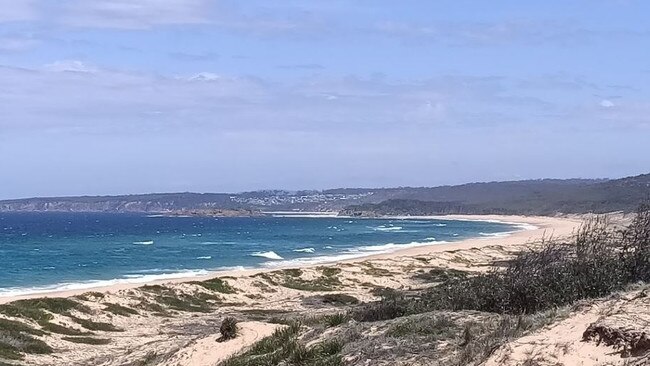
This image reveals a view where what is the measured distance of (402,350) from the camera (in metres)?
11.4

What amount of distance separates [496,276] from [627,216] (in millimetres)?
125156

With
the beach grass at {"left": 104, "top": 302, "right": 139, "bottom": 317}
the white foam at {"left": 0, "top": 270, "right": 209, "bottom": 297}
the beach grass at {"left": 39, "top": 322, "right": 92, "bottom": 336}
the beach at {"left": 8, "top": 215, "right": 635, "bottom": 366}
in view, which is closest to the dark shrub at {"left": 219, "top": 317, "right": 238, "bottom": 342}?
the beach at {"left": 8, "top": 215, "right": 635, "bottom": 366}

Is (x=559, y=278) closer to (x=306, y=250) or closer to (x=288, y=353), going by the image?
(x=288, y=353)

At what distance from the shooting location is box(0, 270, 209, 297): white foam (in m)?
48.7

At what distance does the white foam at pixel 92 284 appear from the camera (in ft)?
160

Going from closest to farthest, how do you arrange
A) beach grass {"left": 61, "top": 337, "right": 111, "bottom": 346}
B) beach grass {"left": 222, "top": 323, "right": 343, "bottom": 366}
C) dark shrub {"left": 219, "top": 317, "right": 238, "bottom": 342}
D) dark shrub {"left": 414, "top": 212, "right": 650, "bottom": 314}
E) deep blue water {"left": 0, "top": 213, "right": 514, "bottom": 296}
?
beach grass {"left": 222, "top": 323, "right": 343, "bottom": 366}
dark shrub {"left": 414, "top": 212, "right": 650, "bottom": 314}
dark shrub {"left": 219, "top": 317, "right": 238, "bottom": 342}
beach grass {"left": 61, "top": 337, "right": 111, "bottom": 346}
deep blue water {"left": 0, "top": 213, "right": 514, "bottom": 296}

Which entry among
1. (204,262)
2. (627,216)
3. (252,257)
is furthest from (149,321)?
(627,216)

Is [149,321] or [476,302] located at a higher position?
[476,302]

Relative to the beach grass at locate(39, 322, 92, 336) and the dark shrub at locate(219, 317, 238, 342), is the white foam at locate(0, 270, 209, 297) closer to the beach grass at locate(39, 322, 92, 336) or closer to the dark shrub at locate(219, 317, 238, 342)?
the beach grass at locate(39, 322, 92, 336)

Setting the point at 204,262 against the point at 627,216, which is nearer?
the point at 204,262

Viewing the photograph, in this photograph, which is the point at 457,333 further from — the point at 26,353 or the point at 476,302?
the point at 26,353

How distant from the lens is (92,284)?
52.4m

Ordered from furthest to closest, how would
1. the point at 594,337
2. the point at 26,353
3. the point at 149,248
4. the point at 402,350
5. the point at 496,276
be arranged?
1. the point at 149,248
2. the point at 26,353
3. the point at 496,276
4. the point at 402,350
5. the point at 594,337

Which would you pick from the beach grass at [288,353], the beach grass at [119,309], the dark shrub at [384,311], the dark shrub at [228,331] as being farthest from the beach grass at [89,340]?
the beach grass at [288,353]
